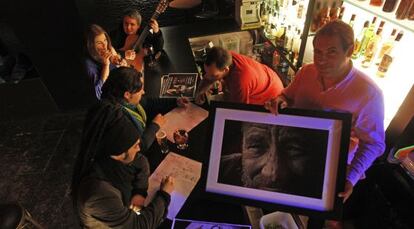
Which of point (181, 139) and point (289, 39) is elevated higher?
point (289, 39)

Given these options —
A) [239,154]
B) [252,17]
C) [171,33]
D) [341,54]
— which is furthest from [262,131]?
[171,33]

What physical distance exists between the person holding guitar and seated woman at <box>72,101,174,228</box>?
1460 mm

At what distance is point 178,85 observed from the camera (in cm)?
261

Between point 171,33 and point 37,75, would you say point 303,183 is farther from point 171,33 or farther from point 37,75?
point 37,75

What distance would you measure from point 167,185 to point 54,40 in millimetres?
2606

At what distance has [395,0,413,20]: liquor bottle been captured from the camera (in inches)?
63.9

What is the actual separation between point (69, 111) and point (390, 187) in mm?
3959

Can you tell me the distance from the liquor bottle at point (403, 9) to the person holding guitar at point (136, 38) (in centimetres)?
223

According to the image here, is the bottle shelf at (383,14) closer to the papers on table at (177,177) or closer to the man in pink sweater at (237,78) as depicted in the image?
the man in pink sweater at (237,78)

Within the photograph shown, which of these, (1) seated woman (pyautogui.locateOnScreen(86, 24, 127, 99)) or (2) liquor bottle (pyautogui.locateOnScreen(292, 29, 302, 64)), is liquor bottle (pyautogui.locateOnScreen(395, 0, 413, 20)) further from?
(1) seated woman (pyautogui.locateOnScreen(86, 24, 127, 99))

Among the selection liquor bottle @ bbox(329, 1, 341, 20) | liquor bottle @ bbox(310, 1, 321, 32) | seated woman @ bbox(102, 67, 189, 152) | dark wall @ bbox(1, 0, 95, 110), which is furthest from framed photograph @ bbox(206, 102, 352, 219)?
dark wall @ bbox(1, 0, 95, 110)

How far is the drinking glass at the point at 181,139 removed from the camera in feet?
6.56

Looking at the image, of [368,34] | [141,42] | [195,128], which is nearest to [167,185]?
[195,128]

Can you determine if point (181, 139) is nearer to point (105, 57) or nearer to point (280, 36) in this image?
point (105, 57)
